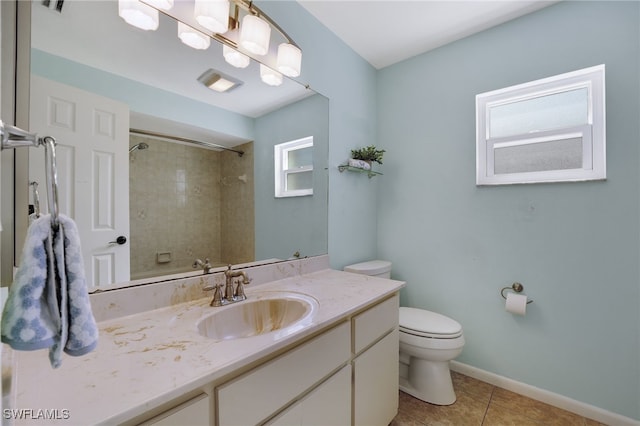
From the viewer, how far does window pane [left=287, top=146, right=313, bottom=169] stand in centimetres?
159

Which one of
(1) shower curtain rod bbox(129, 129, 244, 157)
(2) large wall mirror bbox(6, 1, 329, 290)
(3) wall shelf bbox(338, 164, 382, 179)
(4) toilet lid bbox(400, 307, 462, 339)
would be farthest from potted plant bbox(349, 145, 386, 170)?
(4) toilet lid bbox(400, 307, 462, 339)

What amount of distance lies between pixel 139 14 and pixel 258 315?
130cm

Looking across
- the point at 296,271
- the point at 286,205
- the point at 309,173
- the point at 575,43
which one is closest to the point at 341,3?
the point at 309,173

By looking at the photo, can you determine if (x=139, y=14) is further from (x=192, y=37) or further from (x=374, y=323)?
(x=374, y=323)

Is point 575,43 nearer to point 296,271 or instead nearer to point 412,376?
point 296,271

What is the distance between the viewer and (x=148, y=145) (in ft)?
3.43

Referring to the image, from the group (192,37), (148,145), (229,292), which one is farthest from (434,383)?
(192,37)

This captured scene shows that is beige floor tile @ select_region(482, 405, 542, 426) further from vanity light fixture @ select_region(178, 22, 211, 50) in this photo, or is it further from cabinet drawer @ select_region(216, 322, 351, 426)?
vanity light fixture @ select_region(178, 22, 211, 50)

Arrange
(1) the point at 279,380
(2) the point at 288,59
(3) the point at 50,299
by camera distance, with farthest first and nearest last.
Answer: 1. (2) the point at 288,59
2. (1) the point at 279,380
3. (3) the point at 50,299

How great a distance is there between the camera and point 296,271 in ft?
5.13

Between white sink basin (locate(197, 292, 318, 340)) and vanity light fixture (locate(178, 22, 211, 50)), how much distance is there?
115 cm

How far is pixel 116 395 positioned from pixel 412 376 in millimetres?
1698

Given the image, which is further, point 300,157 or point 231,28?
point 300,157

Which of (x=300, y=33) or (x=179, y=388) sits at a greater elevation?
(x=300, y=33)
